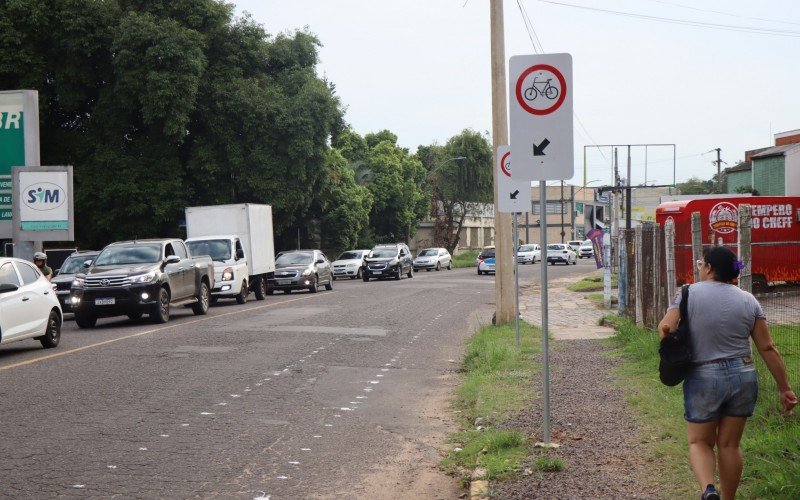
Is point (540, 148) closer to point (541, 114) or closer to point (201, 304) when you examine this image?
point (541, 114)

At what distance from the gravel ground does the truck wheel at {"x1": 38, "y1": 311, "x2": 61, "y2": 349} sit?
29.0 feet

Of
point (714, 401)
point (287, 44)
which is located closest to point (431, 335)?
point (714, 401)

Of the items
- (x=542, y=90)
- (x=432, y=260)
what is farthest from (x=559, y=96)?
(x=432, y=260)

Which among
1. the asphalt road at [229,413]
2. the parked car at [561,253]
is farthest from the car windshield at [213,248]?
the parked car at [561,253]

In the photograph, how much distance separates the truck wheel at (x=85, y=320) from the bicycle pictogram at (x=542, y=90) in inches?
583

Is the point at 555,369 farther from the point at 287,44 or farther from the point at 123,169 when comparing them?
the point at 287,44

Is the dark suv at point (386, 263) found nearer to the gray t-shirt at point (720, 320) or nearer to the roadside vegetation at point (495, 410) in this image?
the roadside vegetation at point (495, 410)

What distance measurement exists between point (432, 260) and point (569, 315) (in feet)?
135

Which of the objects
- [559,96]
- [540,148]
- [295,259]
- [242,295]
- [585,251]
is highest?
[559,96]

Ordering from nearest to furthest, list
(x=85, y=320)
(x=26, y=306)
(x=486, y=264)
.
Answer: (x=26, y=306)
(x=85, y=320)
(x=486, y=264)

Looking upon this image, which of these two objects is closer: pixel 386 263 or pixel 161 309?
pixel 161 309

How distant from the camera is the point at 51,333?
51.0 ft

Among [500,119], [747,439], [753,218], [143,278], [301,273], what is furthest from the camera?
[301,273]

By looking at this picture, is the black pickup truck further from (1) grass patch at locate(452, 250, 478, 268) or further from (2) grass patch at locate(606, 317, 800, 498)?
(1) grass patch at locate(452, 250, 478, 268)
